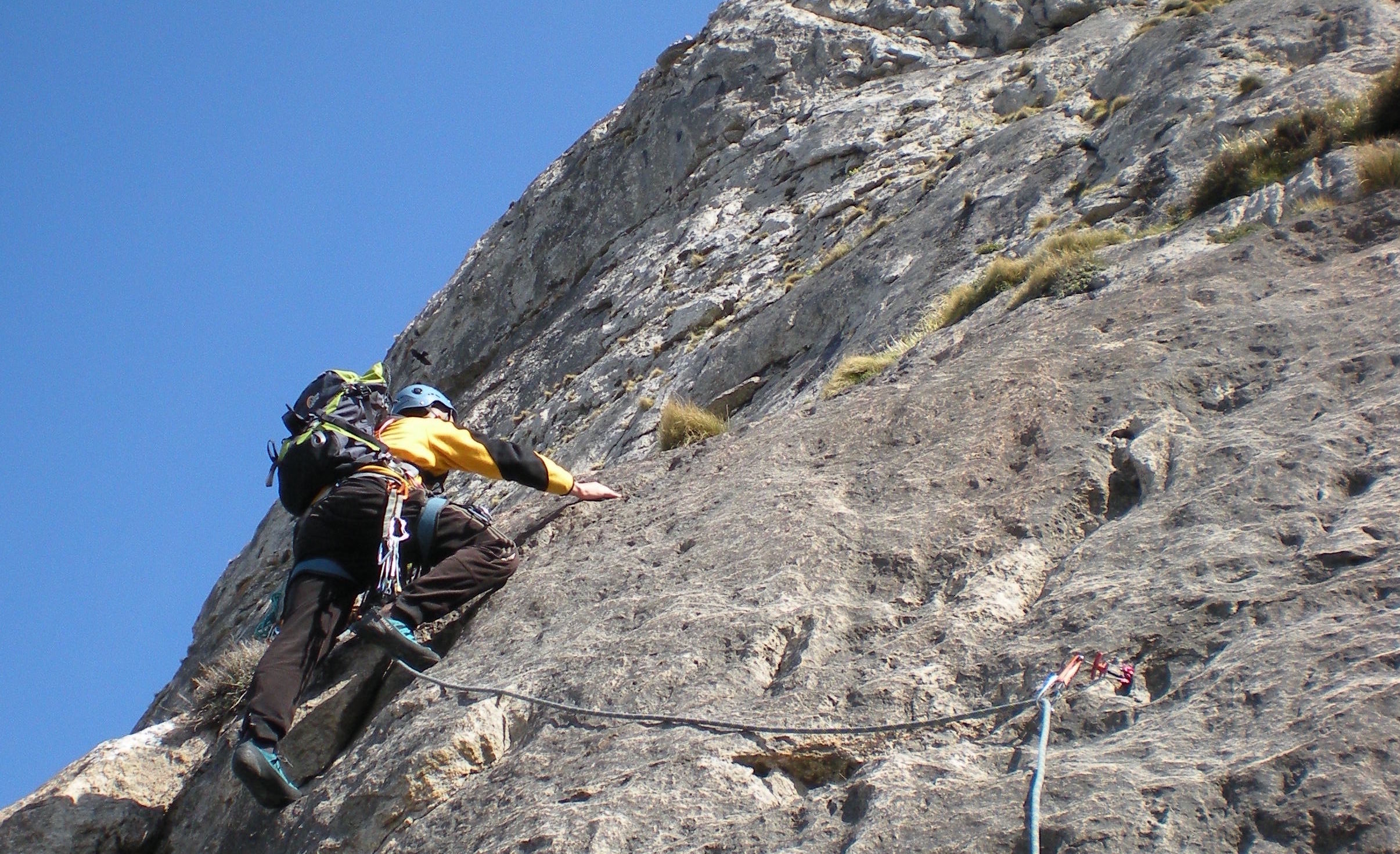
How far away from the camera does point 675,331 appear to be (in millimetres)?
13820

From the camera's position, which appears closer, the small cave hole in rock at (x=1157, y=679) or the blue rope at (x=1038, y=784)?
the blue rope at (x=1038, y=784)

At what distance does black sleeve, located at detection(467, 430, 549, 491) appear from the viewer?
687 cm

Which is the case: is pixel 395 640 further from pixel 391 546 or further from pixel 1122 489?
pixel 1122 489

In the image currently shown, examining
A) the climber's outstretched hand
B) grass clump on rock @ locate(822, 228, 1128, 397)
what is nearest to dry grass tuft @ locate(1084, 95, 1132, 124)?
grass clump on rock @ locate(822, 228, 1128, 397)

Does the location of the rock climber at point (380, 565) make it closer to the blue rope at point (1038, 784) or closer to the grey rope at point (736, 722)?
the grey rope at point (736, 722)

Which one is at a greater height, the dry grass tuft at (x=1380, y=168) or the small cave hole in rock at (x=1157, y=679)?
the small cave hole in rock at (x=1157, y=679)

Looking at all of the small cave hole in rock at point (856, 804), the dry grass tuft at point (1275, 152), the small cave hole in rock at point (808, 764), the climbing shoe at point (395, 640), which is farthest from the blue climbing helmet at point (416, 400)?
the dry grass tuft at point (1275, 152)

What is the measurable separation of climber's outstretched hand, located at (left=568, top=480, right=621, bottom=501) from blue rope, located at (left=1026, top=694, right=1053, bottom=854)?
11.9 ft

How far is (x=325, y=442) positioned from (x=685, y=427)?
2.42m

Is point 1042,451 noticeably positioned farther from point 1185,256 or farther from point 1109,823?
point 1109,823

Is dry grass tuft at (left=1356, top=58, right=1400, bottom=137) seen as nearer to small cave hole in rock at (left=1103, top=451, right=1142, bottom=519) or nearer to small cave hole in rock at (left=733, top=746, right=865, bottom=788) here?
small cave hole in rock at (left=1103, top=451, right=1142, bottom=519)

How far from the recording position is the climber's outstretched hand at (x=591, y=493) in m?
7.22

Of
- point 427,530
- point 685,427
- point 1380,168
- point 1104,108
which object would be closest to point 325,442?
point 427,530

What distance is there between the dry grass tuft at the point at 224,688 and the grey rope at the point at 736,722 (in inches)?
72.5
